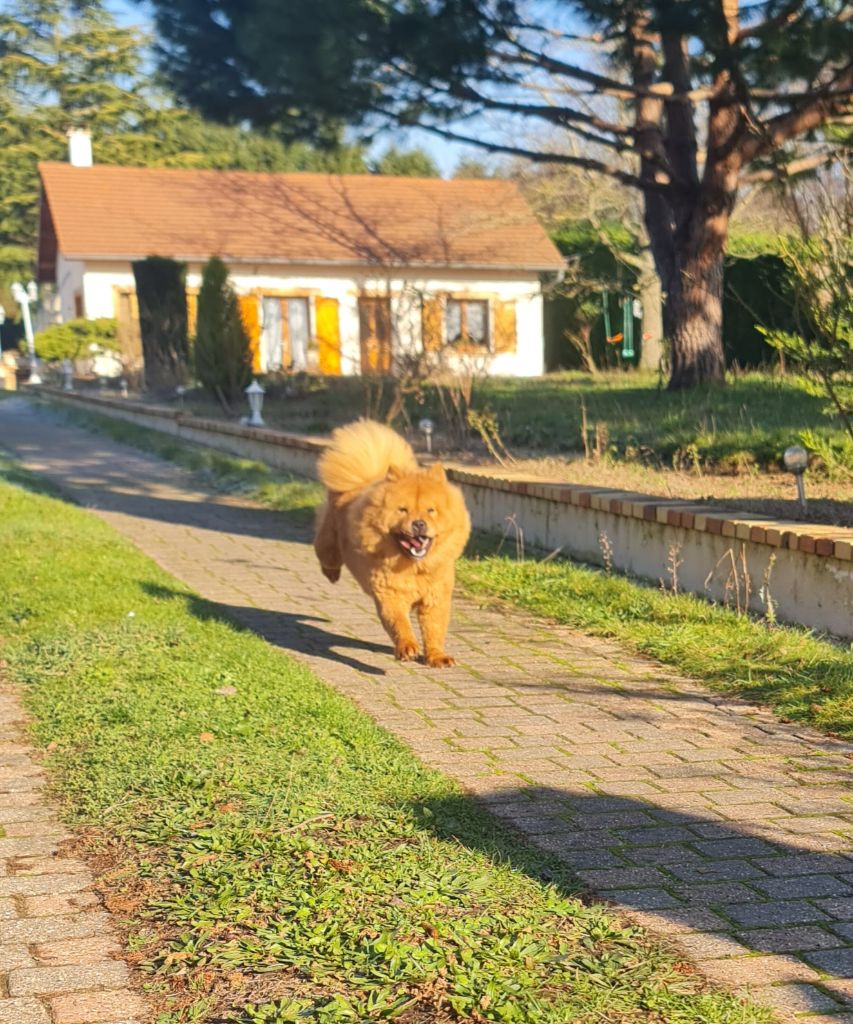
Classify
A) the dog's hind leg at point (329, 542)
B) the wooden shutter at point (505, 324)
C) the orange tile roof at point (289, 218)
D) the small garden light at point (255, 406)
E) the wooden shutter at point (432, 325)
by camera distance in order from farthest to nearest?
the orange tile roof at point (289, 218) → the wooden shutter at point (505, 324) → the small garden light at point (255, 406) → the wooden shutter at point (432, 325) → the dog's hind leg at point (329, 542)

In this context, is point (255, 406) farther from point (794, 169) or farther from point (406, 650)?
point (406, 650)

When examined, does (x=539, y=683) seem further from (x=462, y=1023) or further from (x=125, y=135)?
(x=125, y=135)

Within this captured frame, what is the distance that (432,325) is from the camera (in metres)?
16.6

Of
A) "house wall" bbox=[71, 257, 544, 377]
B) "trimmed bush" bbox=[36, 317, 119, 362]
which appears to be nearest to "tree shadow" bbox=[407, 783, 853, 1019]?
"house wall" bbox=[71, 257, 544, 377]

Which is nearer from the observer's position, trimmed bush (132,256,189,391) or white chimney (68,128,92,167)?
trimmed bush (132,256,189,391)

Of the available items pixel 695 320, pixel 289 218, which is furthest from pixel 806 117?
pixel 289 218

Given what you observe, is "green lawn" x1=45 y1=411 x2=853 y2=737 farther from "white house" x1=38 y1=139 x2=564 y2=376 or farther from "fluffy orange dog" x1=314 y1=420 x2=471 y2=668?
"white house" x1=38 y1=139 x2=564 y2=376

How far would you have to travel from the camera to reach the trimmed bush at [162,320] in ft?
87.1

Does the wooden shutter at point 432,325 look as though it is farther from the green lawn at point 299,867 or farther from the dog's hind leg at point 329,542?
the green lawn at point 299,867

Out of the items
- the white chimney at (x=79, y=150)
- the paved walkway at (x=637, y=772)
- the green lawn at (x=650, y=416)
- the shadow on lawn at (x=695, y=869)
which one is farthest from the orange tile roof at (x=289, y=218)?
the shadow on lawn at (x=695, y=869)

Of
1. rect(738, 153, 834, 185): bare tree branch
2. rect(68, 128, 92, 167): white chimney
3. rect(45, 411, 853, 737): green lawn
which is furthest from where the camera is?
rect(68, 128, 92, 167): white chimney

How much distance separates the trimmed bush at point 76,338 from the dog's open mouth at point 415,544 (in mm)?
29179

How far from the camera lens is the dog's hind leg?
23.7 ft

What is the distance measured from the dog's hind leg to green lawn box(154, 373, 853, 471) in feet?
10.6
